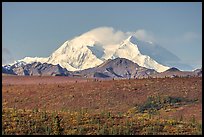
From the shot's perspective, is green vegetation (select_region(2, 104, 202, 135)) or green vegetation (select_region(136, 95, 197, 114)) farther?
green vegetation (select_region(136, 95, 197, 114))

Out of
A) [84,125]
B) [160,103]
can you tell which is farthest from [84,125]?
[160,103]

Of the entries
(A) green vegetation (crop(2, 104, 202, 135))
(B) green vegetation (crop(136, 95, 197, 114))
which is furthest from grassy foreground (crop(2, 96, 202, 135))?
(B) green vegetation (crop(136, 95, 197, 114))

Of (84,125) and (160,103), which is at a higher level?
(160,103)

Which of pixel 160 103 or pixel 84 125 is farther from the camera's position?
pixel 160 103

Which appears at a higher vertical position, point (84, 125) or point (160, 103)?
point (160, 103)

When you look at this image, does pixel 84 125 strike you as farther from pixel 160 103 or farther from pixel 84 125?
pixel 160 103

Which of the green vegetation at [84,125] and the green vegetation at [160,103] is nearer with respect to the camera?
the green vegetation at [84,125]

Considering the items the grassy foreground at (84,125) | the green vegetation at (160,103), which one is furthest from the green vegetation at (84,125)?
the green vegetation at (160,103)

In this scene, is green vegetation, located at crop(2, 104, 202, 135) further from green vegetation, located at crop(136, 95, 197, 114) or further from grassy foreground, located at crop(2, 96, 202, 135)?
green vegetation, located at crop(136, 95, 197, 114)

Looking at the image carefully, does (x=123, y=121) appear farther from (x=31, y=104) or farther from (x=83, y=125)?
(x=31, y=104)

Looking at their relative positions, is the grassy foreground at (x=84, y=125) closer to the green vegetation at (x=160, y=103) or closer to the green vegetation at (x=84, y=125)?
the green vegetation at (x=84, y=125)

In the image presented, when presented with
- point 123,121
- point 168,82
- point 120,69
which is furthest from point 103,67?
point 123,121

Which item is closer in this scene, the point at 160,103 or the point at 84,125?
the point at 84,125

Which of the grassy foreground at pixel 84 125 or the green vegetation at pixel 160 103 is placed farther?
the green vegetation at pixel 160 103
